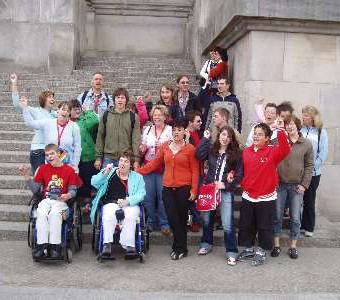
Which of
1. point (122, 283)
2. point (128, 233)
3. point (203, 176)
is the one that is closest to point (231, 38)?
point (203, 176)

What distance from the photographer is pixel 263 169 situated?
5.86 meters

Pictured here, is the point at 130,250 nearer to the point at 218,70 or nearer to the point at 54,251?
the point at 54,251

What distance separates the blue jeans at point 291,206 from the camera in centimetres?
631

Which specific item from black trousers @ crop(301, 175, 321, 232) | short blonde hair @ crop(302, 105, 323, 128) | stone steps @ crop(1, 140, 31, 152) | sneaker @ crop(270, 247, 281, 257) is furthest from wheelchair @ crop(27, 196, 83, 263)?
short blonde hair @ crop(302, 105, 323, 128)

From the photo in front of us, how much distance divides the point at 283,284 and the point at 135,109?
10.1 feet

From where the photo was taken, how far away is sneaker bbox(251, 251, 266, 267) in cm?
590

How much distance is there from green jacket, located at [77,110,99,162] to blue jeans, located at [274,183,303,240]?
246 centimetres

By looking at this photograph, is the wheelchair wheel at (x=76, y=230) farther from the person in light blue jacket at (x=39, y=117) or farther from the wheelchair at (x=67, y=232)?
the person in light blue jacket at (x=39, y=117)

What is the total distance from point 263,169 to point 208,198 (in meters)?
0.70

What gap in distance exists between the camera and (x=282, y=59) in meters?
7.57

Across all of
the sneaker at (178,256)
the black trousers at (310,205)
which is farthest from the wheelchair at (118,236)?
the black trousers at (310,205)

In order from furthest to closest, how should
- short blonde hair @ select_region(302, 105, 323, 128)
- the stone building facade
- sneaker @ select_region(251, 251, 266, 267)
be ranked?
the stone building facade, short blonde hair @ select_region(302, 105, 323, 128), sneaker @ select_region(251, 251, 266, 267)

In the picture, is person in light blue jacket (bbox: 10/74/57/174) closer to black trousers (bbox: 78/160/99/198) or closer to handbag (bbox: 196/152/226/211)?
black trousers (bbox: 78/160/99/198)

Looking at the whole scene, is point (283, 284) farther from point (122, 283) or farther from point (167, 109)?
point (167, 109)
